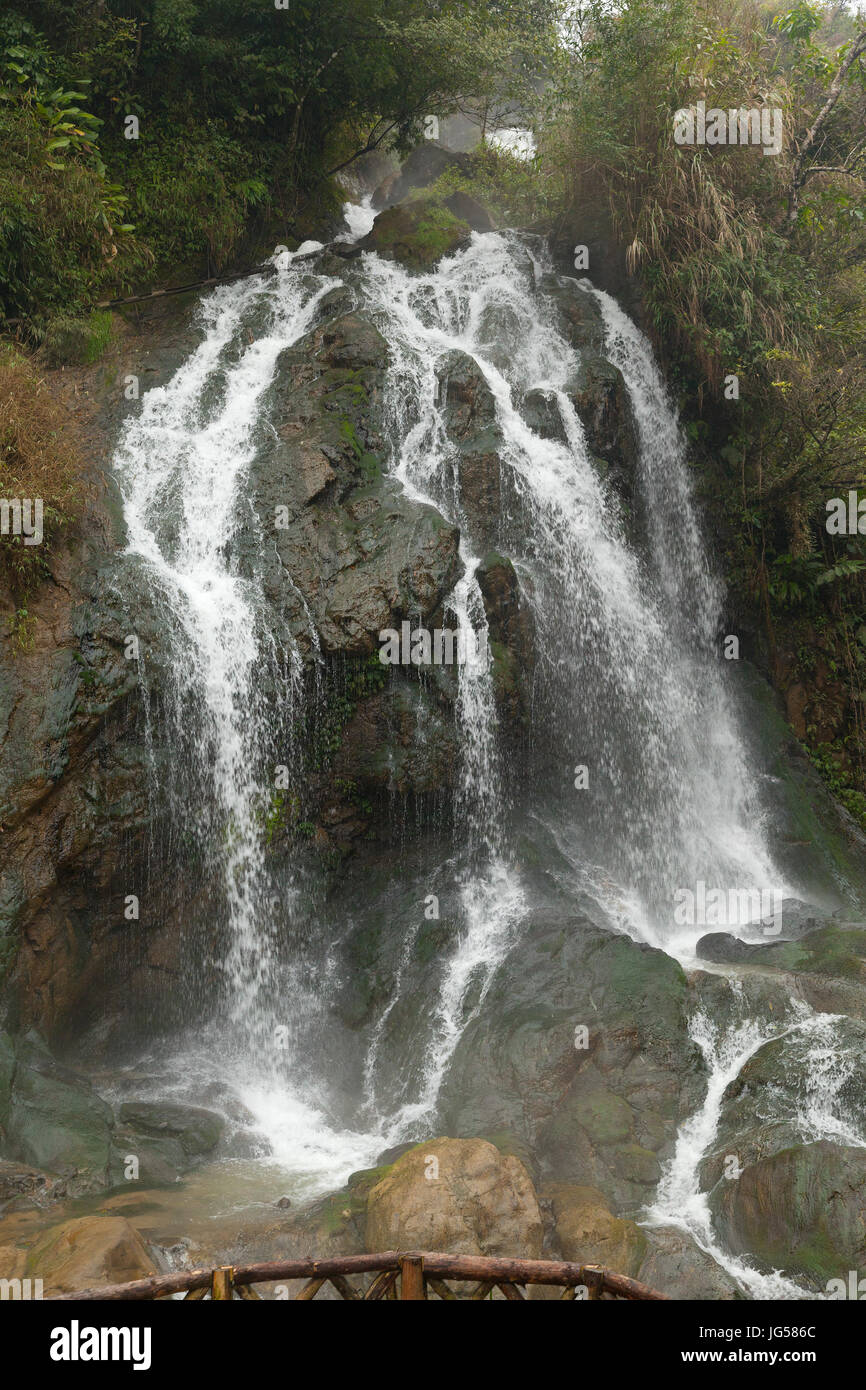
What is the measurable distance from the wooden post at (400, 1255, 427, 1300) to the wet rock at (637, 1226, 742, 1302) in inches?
109

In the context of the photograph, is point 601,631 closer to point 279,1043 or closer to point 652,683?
point 652,683

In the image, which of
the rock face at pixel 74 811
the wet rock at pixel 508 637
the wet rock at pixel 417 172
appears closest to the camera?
the rock face at pixel 74 811

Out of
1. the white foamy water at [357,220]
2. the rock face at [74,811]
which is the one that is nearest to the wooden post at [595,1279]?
the rock face at [74,811]

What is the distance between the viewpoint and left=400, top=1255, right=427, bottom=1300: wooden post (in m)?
4.21

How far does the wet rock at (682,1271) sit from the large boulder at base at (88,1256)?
10.7 ft

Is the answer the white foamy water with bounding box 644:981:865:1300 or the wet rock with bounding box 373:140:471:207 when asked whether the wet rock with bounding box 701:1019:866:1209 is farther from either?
the wet rock with bounding box 373:140:471:207

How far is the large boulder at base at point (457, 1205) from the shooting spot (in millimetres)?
6117

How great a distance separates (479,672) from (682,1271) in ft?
20.6

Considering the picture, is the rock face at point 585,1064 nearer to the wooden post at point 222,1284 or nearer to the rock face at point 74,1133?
the rock face at point 74,1133

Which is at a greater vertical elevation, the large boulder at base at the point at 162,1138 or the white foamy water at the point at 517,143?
the white foamy water at the point at 517,143

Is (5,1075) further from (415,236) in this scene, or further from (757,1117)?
(415,236)

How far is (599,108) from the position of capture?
14977mm
